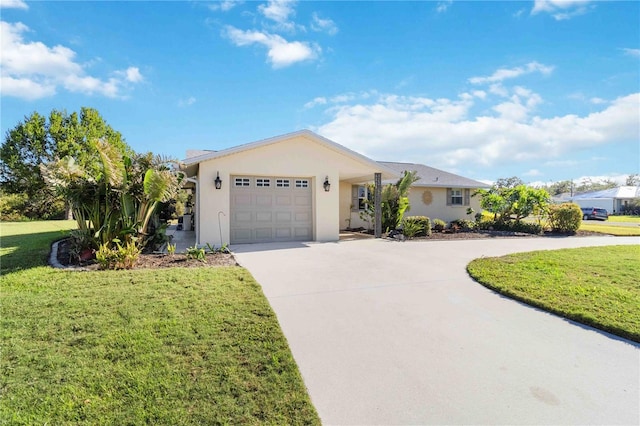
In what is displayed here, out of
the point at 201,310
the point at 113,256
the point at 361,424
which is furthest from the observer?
the point at 113,256

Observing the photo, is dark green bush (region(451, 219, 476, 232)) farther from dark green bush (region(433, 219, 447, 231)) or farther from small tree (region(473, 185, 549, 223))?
small tree (region(473, 185, 549, 223))

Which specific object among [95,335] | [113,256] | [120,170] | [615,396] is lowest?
[615,396]

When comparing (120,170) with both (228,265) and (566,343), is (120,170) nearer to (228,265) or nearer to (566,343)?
(228,265)

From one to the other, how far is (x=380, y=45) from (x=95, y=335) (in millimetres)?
12562

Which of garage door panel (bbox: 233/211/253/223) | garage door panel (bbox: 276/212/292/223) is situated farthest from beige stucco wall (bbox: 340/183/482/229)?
garage door panel (bbox: 233/211/253/223)

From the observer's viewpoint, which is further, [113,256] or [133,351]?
[113,256]

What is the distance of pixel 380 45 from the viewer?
40.3ft

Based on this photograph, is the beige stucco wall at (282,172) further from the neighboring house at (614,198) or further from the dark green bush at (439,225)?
the neighboring house at (614,198)

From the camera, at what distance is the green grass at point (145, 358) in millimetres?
2771

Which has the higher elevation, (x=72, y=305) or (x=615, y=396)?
(x=72, y=305)

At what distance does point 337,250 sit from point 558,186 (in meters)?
91.1

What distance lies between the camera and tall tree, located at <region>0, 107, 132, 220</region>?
29.0 metres

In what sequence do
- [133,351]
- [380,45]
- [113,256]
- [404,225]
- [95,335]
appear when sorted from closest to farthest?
[133,351]
[95,335]
[113,256]
[380,45]
[404,225]

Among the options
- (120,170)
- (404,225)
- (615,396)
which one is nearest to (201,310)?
(615,396)
